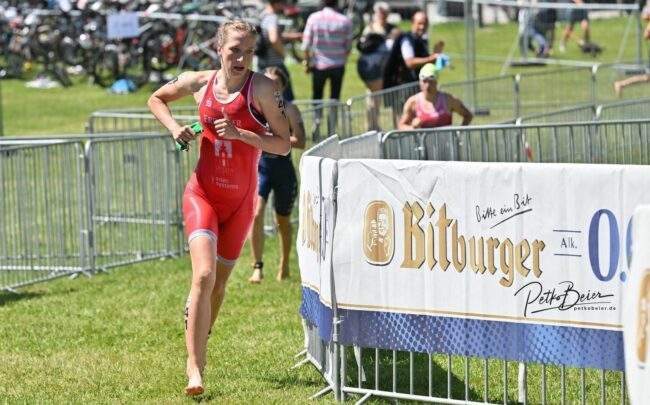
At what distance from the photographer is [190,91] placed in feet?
25.5

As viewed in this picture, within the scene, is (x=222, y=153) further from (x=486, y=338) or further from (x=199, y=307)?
(x=486, y=338)

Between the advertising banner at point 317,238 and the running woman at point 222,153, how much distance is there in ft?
0.94

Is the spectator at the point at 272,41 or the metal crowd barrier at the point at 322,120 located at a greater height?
the spectator at the point at 272,41

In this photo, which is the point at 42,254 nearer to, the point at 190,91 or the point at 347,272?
the point at 190,91

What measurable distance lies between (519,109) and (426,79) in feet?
20.8

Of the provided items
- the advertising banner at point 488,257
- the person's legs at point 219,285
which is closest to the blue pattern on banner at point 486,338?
the advertising banner at point 488,257

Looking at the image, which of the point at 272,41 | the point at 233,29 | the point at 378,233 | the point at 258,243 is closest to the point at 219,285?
the point at 378,233

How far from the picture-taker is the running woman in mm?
7375

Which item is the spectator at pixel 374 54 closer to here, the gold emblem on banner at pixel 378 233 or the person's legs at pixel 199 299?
the person's legs at pixel 199 299

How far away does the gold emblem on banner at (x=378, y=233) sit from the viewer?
690cm

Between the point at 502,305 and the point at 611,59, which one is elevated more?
the point at 611,59

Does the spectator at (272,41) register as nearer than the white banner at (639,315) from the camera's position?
No

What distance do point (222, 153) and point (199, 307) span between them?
901mm

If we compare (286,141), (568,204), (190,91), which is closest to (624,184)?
(568,204)
